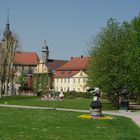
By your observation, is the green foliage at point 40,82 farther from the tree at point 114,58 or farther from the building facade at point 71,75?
the tree at point 114,58

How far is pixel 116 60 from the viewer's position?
1577 inches

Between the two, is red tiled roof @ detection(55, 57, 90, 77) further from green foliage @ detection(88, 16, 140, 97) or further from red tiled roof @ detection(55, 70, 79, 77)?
green foliage @ detection(88, 16, 140, 97)

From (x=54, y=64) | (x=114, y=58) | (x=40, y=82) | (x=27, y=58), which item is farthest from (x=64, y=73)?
(x=114, y=58)

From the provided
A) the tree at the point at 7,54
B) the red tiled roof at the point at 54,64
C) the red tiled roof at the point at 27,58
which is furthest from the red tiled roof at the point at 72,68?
the tree at the point at 7,54

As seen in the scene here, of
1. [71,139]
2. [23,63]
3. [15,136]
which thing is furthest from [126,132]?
[23,63]

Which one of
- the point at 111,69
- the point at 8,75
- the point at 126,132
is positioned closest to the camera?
the point at 126,132

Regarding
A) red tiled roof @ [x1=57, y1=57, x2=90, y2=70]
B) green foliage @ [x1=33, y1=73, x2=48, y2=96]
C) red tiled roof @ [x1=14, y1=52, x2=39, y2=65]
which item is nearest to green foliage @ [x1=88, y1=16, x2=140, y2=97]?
green foliage @ [x1=33, y1=73, x2=48, y2=96]

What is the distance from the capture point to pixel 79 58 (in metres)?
139

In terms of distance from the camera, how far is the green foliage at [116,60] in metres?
39.8

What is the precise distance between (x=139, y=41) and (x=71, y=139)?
30.2 metres

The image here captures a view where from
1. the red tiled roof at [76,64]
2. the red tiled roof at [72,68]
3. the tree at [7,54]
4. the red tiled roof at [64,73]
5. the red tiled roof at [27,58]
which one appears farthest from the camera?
the red tiled roof at [27,58]

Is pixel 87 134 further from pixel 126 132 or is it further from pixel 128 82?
pixel 128 82

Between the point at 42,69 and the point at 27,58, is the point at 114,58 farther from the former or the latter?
the point at 27,58

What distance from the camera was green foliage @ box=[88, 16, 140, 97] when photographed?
3984cm
